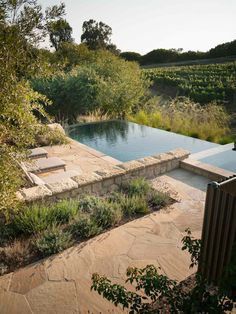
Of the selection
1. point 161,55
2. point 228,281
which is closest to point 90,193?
point 228,281

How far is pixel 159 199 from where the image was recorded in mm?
4160

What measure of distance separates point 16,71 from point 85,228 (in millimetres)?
2014

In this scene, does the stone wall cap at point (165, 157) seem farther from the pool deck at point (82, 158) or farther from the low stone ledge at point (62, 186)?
the low stone ledge at point (62, 186)

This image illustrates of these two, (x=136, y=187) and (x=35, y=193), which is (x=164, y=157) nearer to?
(x=136, y=187)

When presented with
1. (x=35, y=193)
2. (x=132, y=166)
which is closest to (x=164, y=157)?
(x=132, y=166)

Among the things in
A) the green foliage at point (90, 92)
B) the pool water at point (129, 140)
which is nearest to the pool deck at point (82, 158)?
the pool water at point (129, 140)

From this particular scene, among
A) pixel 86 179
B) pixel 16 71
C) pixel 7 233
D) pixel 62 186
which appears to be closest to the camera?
pixel 16 71

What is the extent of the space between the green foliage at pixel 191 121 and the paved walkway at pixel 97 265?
15.6 feet

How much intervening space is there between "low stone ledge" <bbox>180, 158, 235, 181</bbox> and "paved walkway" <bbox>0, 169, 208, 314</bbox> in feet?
3.72

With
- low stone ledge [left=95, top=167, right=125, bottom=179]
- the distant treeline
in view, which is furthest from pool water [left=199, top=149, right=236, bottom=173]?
the distant treeline

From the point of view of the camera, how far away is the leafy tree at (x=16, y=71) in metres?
2.28

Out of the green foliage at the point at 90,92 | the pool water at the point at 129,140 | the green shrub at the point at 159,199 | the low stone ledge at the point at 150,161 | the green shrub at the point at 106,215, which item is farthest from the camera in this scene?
the green foliage at the point at 90,92

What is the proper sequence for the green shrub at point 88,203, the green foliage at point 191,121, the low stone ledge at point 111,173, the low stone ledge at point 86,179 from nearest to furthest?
the green shrub at point 88,203
the low stone ledge at point 86,179
the low stone ledge at point 111,173
the green foliage at point 191,121

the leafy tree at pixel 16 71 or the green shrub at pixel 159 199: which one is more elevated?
the leafy tree at pixel 16 71
